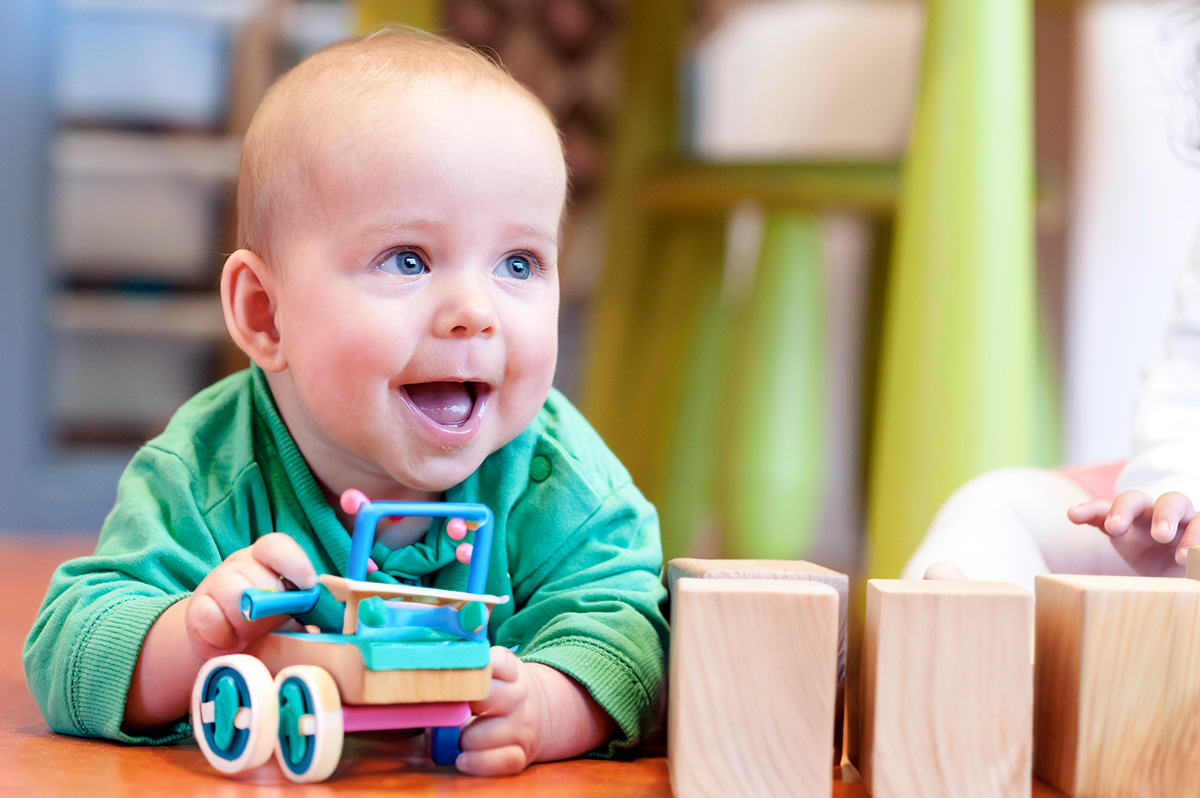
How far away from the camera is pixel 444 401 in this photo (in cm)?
61

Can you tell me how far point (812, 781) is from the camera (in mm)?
466

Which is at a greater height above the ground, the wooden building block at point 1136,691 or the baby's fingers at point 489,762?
the wooden building block at point 1136,691

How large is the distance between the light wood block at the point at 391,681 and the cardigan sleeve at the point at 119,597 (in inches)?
5.2

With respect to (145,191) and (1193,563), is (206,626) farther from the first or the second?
(145,191)

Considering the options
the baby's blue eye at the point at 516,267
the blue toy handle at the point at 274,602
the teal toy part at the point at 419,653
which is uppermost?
the baby's blue eye at the point at 516,267

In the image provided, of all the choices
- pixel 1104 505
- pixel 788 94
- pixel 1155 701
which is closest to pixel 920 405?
pixel 1104 505

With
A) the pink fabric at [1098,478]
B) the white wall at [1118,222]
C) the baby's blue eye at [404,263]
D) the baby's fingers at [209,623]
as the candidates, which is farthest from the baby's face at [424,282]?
the white wall at [1118,222]

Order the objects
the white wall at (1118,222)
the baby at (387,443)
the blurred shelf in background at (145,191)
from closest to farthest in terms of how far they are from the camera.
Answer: the baby at (387,443)
the white wall at (1118,222)
the blurred shelf in background at (145,191)

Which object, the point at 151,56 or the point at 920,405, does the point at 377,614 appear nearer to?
the point at 920,405

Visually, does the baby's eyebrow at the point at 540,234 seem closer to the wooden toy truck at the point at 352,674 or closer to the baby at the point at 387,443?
the baby at the point at 387,443

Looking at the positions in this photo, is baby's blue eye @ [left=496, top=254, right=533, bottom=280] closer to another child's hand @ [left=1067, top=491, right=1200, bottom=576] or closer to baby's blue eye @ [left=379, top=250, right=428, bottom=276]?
baby's blue eye @ [left=379, top=250, right=428, bottom=276]

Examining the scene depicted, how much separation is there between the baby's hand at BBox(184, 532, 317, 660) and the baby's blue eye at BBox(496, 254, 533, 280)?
0.18 meters

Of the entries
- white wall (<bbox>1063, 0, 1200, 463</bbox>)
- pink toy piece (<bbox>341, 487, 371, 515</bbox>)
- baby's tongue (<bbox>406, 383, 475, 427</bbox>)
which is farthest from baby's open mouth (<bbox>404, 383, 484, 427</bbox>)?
white wall (<bbox>1063, 0, 1200, 463</bbox>)

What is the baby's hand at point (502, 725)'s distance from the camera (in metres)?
0.52
